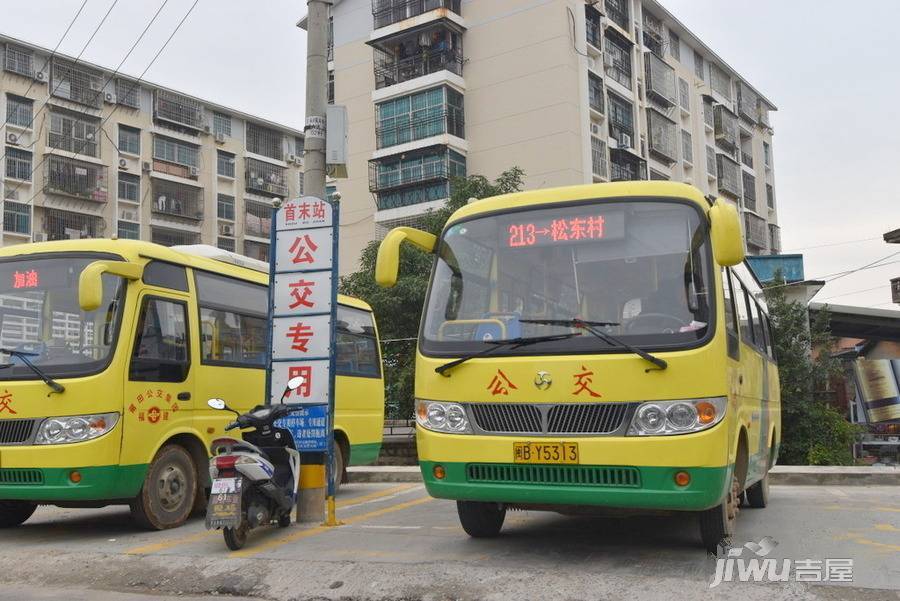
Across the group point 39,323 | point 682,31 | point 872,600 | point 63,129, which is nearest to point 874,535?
point 872,600

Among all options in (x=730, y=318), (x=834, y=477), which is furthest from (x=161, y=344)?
(x=834, y=477)

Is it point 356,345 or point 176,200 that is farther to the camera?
point 176,200

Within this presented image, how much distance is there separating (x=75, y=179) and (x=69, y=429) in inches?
1318

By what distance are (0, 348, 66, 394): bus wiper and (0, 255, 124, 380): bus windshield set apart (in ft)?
0.09

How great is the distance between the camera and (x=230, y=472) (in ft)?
21.4

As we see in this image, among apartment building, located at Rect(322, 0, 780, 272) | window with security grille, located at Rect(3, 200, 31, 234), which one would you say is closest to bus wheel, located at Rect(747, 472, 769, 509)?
apartment building, located at Rect(322, 0, 780, 272)

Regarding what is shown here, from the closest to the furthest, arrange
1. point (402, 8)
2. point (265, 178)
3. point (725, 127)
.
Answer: point (402, 8)
point (265, 178)
point (725, 127)

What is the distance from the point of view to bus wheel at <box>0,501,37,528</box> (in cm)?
832

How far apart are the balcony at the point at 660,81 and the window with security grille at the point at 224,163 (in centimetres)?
2165

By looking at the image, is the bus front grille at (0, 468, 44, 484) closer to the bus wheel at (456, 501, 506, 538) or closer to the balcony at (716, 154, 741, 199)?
the bus wheel at (456, 501, 506, 538)

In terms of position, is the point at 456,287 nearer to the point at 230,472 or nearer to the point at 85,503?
the point at 230,472

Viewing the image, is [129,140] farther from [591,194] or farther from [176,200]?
[591,194]

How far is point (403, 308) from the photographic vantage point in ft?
69.8

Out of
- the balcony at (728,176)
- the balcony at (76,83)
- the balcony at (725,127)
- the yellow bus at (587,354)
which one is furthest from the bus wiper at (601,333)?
the balcony at (725,127)
